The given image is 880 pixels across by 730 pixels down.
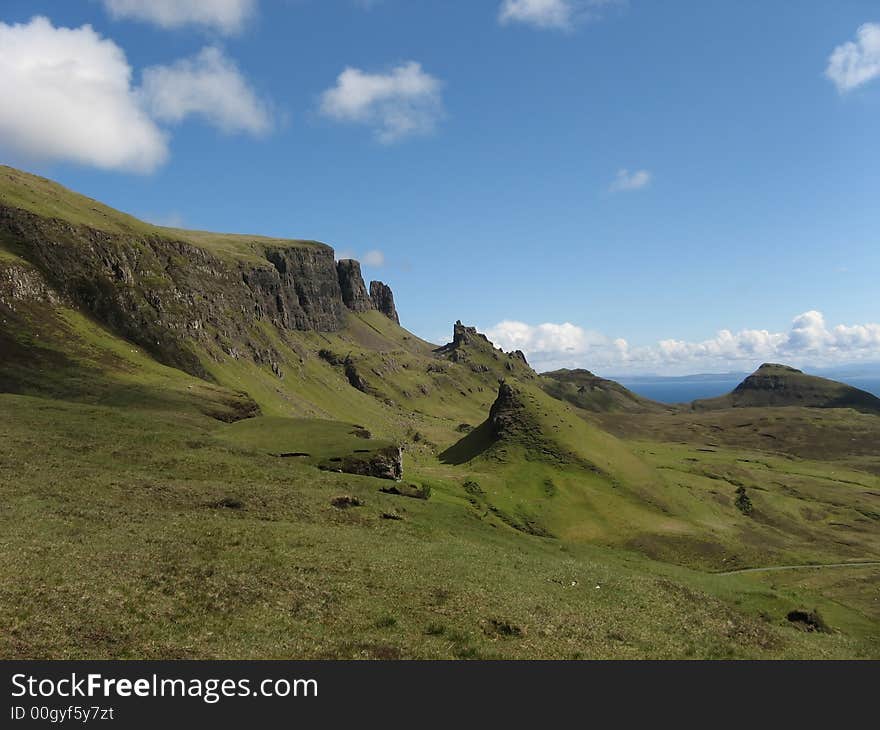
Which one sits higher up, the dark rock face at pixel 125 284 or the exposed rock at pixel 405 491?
the dark rock face at pixel 125 284

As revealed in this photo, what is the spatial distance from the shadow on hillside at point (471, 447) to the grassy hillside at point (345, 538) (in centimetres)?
83

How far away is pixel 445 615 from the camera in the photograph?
29969 mm

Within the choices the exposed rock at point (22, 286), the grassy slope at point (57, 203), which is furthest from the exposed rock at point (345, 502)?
the grassy slope at point (57, 203)

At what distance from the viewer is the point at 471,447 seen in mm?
118312

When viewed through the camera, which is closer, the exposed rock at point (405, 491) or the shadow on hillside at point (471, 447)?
the exposed rock at point (405, 491)

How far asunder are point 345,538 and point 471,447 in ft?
249

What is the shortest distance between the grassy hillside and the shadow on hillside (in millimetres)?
829

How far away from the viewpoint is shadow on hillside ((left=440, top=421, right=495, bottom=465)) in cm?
11397

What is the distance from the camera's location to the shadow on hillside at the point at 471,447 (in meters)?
114

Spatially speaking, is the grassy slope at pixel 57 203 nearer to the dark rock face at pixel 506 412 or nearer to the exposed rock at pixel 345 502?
the dark rock face at pixel 506 412

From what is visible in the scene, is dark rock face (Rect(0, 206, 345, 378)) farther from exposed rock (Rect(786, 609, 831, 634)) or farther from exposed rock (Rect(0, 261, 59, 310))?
exposed rock (Rect(786, 609, 831, 634))

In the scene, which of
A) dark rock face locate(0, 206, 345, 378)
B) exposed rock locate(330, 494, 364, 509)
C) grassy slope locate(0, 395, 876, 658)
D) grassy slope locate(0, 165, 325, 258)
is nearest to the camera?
grassy slope locate(0, 395, 876, 658)

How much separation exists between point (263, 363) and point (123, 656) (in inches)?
7238

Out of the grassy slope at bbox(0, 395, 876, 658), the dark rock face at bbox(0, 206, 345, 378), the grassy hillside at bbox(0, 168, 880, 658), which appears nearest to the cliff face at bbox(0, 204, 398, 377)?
the dark rock face at bbox(0, 206, 345, 378)
